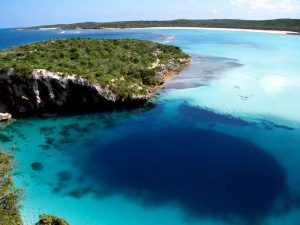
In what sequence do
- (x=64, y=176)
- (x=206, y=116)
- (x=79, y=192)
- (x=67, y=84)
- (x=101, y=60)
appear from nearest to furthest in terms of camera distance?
(x=79, y=192)
(x=64, y=176)
(x=206, y=116)
(x=67, y=84)
(x=101, y=60)

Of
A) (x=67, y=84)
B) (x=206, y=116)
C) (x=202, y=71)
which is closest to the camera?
(x=206, y=116)

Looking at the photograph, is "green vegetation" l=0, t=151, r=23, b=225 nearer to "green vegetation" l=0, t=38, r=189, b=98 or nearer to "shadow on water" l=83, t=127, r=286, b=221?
"shadow on water" l=83, t=127, r=286, b=221

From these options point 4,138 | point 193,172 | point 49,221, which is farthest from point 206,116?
point 49,221

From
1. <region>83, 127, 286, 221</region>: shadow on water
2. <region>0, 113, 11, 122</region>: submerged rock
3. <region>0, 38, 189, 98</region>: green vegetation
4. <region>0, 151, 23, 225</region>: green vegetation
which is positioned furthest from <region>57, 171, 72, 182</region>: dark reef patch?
<region>0, 38, 189, 98</region>: green vegetation

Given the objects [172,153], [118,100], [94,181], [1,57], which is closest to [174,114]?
[118,100]

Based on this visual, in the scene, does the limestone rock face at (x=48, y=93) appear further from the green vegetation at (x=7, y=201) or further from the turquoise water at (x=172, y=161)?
the green vegetation at (x=7, y=201)

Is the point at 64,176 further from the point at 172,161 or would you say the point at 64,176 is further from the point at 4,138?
the point at 4,138

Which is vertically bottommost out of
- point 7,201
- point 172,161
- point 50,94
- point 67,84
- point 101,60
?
point 172,161
